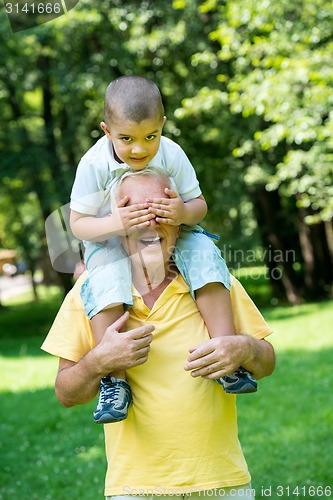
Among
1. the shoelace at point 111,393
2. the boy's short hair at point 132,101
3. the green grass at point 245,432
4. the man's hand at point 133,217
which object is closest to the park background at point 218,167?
the green grass at point 245,432

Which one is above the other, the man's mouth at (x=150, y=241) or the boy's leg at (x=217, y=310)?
the man's mouth at (x=150, y=241)

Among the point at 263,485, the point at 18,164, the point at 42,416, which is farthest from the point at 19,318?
the point at 263,485

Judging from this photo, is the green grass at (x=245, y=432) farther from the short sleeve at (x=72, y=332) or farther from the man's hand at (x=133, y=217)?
the man's hand at (x=133, y=217)

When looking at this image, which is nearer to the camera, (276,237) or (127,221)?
(127,221)

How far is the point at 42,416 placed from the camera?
8570mm

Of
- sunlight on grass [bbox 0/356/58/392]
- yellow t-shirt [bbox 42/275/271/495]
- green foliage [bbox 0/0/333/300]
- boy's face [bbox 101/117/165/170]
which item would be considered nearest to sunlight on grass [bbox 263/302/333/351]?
green foliage [bbox 0/0/333/300]

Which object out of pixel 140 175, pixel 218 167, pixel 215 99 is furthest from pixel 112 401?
pixel 218 167

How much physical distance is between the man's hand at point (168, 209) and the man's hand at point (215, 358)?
380mm

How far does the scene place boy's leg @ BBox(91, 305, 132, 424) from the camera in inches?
82.7

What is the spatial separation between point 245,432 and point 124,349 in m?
5.16

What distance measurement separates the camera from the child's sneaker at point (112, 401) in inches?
82.6

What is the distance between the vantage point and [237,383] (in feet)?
7.20

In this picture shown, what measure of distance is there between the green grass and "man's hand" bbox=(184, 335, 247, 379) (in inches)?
137

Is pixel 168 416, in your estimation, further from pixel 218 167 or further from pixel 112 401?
pixel 218 167
